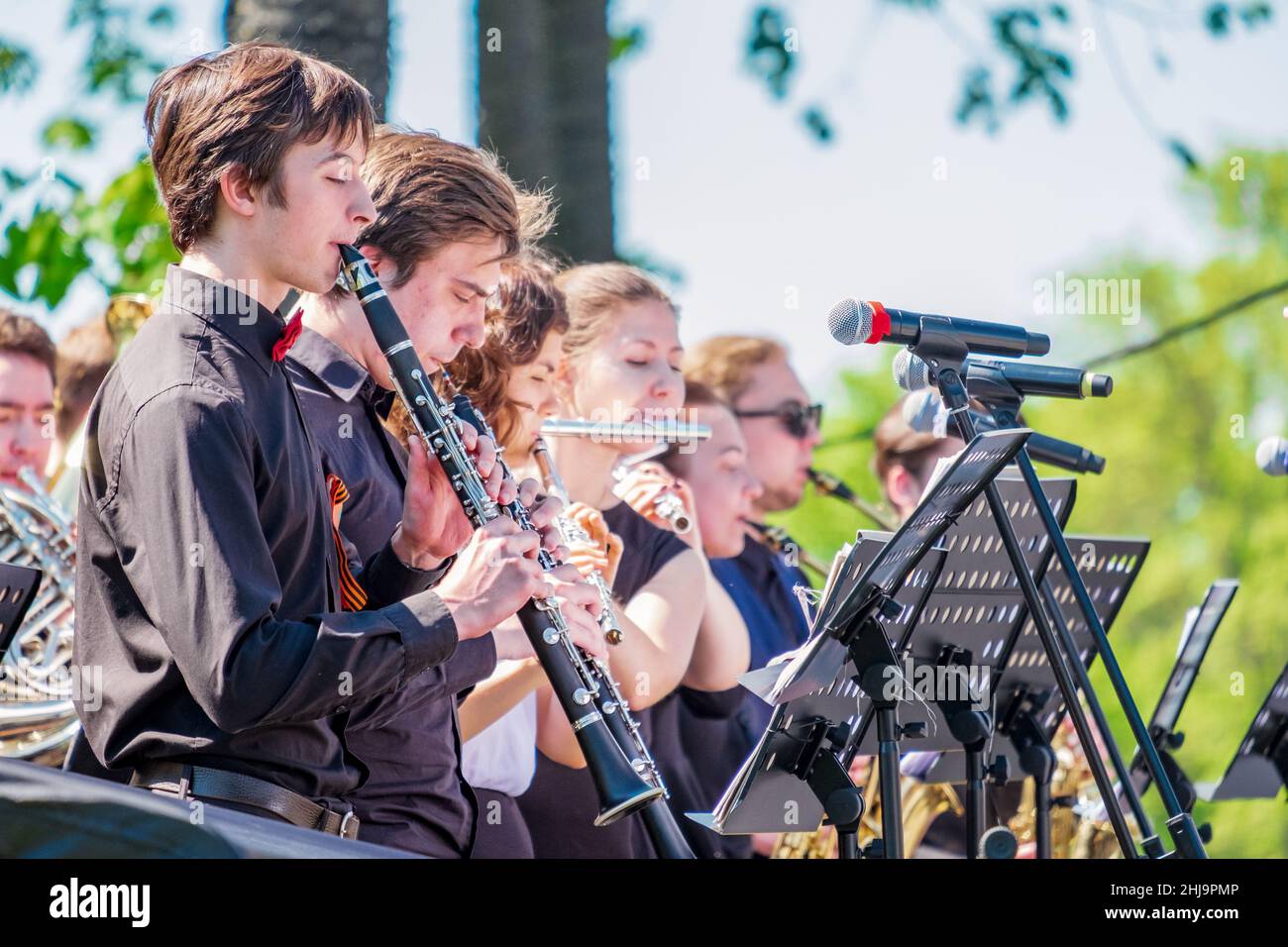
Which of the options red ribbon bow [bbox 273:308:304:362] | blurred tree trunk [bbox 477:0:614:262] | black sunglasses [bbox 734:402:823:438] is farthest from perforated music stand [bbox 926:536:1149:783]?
blurred tree trunk [bbox 477:0:614:262]

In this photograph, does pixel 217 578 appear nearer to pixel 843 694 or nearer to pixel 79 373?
pixel 843 694

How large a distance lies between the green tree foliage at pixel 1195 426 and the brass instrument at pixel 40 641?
19868 millimetres

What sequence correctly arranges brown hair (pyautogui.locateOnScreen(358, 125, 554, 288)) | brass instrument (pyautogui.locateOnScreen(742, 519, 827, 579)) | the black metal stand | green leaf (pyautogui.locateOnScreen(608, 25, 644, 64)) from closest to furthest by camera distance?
brown hair (pyautogui.locateOnScreen(358, 125, 554, 288)) → the black metal stand → brass instrument (pyautogui.locateOnScreen(742, 519, 827, 579)) → green leaf (pyautogui.locateOnScreen(608, 25, 644, 64))

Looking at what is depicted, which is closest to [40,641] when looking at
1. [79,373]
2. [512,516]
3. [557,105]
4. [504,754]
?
[79,373]

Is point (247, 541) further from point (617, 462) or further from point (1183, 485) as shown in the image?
point (1183, 485)

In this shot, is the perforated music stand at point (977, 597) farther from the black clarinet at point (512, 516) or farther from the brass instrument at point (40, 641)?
the brass instrument at point (40, 641)

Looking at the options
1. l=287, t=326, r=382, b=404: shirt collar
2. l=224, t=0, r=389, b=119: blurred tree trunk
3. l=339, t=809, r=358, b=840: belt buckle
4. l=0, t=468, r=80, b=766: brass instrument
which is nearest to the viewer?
l=339, t=809, r=358, b=840: belt buckle

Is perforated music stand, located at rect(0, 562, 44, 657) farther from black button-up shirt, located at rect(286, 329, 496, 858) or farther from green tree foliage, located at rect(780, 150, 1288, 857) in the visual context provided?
green tree foliage, located at rect(780, 150, 1288, 857)

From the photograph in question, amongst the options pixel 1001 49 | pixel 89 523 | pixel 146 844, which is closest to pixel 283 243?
pixel 89 523

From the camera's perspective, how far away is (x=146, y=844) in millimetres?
1770

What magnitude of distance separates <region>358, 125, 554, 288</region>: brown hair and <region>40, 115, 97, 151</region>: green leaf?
3.82m

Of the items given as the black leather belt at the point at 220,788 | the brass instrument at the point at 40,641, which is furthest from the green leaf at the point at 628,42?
the black leather belt at the point at 220,788

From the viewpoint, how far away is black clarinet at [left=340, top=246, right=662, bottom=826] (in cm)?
260
